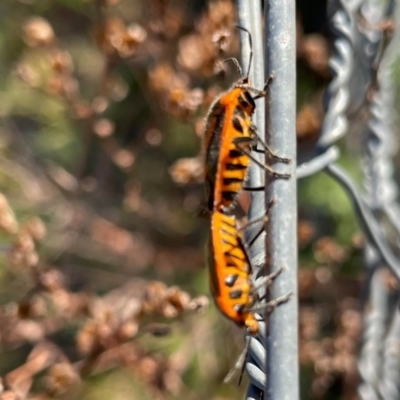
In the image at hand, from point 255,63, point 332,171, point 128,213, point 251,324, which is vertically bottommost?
point 128,213

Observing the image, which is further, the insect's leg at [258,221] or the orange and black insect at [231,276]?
the orange and black insect at [231,276]

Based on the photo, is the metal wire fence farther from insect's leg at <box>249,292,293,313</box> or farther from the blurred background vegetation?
the blurred background vegetation

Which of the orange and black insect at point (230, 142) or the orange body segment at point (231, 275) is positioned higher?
the orange and black insect at point (230, 142)

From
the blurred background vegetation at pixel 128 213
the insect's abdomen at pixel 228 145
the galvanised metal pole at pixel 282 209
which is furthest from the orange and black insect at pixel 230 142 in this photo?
the blurred background vegetation at pixel 128 213

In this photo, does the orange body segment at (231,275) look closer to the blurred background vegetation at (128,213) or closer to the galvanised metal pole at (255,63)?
the galvanised metal pole at (255,63)

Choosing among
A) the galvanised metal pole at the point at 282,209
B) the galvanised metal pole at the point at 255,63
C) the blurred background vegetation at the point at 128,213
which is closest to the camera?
the galvanised metal pole at the point at 282,209

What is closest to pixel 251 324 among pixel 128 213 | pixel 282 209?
pixel 282 209

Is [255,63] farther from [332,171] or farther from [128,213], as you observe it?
[128,213]
